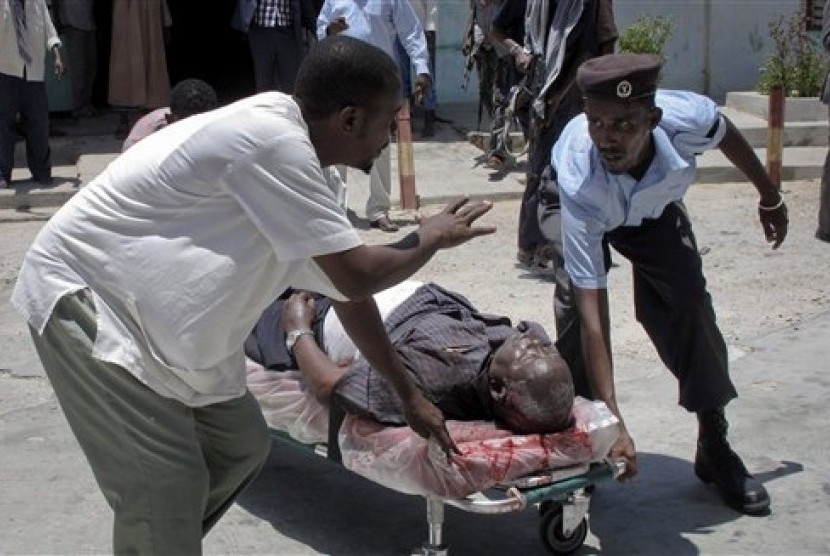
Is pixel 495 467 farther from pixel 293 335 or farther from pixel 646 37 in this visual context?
pixel 646 37

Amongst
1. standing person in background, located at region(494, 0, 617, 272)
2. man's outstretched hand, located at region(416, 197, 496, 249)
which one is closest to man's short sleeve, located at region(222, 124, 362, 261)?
man's outstretched hand, located at region(416, 197, 496, 249)

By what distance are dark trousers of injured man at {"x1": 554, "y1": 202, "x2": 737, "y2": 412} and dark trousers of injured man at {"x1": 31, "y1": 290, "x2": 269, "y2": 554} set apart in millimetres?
1709

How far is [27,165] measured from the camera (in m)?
9.86

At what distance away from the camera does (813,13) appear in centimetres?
1164

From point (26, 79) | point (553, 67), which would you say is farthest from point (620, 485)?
point (26, 79)

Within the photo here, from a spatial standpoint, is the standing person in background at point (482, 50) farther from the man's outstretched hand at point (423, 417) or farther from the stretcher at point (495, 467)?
the man's outstretched hand at point (423, 417)

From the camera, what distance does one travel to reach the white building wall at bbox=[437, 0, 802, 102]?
37.8ft

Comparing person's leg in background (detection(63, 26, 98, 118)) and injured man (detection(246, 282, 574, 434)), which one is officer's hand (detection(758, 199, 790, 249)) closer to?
injured man (detection(246, 282, 574, 434))

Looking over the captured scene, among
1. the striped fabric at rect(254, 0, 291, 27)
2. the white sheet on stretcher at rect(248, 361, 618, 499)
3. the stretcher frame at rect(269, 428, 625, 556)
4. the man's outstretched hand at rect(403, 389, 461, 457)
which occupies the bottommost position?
the stretcher frame at rect(269, 428, 625, 556)

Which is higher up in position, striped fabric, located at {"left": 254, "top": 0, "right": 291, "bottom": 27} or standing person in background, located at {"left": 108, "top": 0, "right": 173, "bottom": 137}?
striped fabric, located at {"left": 254, "top": 0, "right": 291, "bottom": 27}

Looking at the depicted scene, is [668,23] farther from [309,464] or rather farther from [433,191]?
[309,464]

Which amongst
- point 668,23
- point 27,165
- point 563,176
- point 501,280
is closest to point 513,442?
point 563,176

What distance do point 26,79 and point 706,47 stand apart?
5.71 metres

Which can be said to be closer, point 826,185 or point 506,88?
point 826,185
